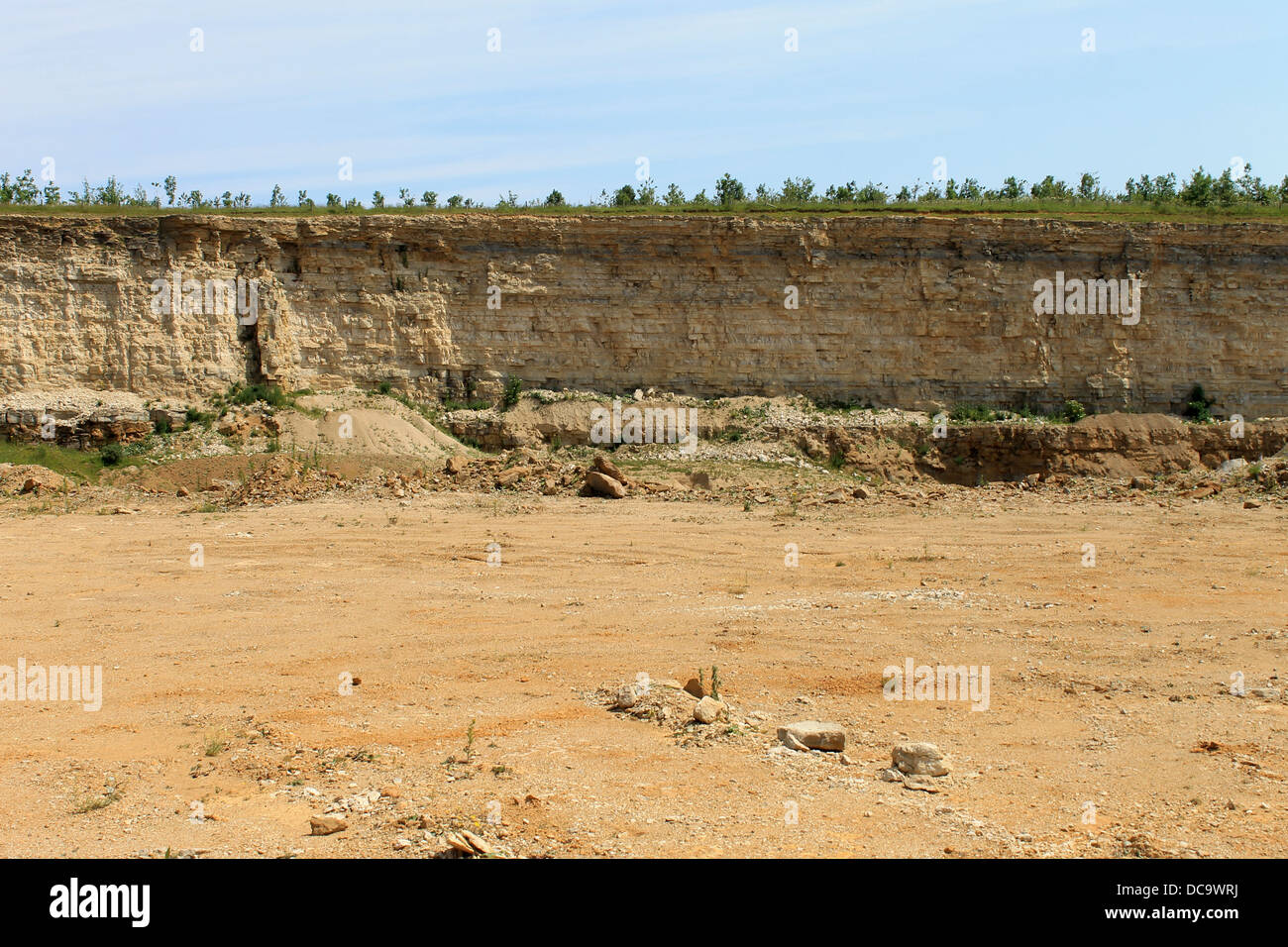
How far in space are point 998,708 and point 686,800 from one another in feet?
9.23

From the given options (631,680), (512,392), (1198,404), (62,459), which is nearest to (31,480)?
(62,459)

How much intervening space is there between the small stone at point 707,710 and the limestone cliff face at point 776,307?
16.9 meters

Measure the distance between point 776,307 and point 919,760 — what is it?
1846cm

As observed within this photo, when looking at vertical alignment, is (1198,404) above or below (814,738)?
above

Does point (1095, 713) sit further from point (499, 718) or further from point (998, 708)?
point (499, 718)

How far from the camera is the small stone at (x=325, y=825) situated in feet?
16.5

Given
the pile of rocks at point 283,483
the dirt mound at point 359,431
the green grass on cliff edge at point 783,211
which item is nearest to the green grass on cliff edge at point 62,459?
the dirt mound at point 359,431

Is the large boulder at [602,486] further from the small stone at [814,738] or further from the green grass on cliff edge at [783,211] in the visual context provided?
the small stone at [814,738]

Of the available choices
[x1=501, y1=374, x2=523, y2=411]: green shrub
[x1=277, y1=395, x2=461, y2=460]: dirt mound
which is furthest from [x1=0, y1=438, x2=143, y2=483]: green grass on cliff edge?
[x1=501, y1=374, x2=523, y2=411]: green shrub

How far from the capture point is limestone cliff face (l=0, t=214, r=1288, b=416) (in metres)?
22.9

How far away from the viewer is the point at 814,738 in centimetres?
621

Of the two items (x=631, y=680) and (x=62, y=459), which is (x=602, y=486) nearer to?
(x=631, y=680)
